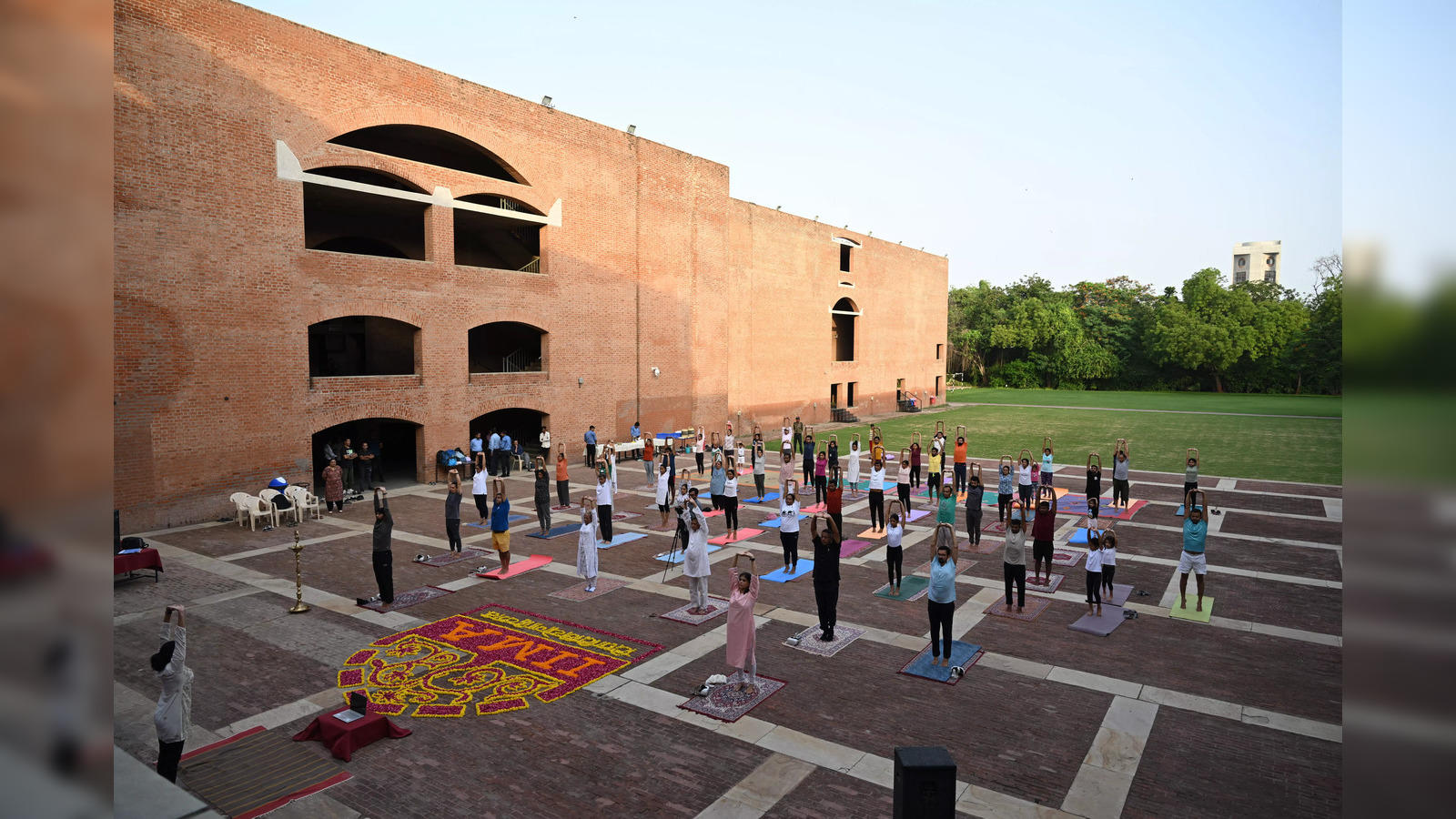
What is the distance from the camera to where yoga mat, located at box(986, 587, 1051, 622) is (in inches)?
512

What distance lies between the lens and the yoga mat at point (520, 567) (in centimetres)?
1535

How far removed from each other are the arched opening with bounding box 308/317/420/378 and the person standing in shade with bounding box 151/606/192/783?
23.8 meters

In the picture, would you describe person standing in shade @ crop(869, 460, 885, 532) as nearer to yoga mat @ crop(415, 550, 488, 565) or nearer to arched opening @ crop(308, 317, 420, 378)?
yoga mat @ crop(415, 550, 488, 565)

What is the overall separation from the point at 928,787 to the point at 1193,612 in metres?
8.90

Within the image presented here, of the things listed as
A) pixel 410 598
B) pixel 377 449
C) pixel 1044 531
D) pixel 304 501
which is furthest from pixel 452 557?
pixel 1044 531

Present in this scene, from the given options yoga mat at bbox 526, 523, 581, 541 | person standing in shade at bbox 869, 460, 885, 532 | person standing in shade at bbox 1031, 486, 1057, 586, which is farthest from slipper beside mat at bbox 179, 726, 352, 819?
person standing in shade at bbox 869, 460, 885, 532

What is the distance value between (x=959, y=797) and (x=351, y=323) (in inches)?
1145

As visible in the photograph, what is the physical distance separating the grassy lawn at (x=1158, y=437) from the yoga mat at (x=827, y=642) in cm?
2194

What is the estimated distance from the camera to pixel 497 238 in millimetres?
32562

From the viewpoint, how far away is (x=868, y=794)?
8031 millimetres

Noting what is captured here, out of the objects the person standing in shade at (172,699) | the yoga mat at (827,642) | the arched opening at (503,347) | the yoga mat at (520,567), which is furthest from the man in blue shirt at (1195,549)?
the arched opening at (503,347)

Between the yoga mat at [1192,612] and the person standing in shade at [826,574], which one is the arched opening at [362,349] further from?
the yoga mat at [1192,612]
